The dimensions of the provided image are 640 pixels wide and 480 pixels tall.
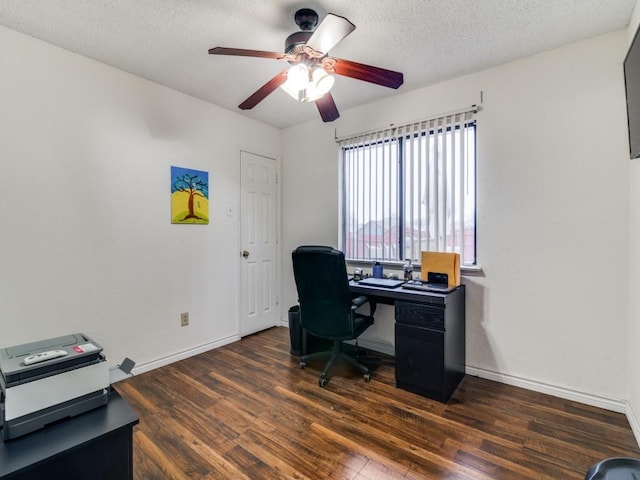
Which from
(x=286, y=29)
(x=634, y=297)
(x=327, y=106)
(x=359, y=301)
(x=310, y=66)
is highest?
(x=286, y=29)

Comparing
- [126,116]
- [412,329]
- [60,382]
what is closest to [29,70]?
[126,116]

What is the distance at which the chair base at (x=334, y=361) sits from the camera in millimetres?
2432

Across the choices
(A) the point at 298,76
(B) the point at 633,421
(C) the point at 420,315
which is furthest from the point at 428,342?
(A) the point at 298,76

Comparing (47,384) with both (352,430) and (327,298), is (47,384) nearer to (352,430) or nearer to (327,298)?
(352,430)

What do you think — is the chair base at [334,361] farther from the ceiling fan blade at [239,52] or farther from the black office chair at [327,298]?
the ceiling fan blade at [239,52]

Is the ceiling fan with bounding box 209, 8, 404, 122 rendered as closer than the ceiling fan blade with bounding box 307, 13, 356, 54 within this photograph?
No

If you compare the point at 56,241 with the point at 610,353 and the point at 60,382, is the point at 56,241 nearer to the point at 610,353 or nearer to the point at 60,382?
the point at 60,382

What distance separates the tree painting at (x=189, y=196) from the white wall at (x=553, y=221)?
2205mm

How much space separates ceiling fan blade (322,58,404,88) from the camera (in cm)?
181

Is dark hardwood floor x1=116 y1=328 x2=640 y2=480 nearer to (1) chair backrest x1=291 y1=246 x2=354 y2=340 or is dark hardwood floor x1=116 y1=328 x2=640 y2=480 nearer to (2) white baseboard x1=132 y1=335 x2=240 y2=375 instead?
(2) white baseboard x1=132 y1=335 x2=240 y2=375

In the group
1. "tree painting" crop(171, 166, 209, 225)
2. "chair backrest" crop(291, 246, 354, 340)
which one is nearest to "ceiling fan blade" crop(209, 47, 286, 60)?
"chair backrest" crop(291, 246, 354, 340)

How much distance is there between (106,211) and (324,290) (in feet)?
5.97

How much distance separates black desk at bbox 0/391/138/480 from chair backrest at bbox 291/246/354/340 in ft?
4.90

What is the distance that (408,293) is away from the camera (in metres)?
2.35
